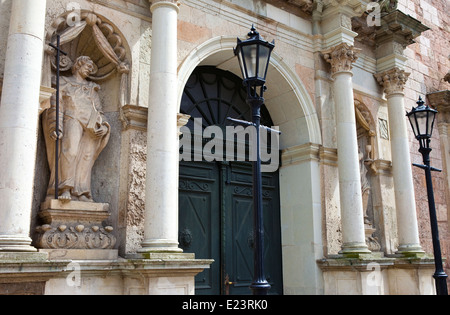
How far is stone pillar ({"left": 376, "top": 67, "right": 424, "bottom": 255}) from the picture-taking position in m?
10.2

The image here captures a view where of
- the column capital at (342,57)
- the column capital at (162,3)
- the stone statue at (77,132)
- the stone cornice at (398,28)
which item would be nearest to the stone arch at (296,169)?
the column capital at (342,57)

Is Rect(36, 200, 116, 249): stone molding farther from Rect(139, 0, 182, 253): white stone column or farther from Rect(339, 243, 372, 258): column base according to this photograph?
Rect(339, 243, 372, 258): column base

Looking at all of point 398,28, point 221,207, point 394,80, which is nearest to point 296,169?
point 221,207

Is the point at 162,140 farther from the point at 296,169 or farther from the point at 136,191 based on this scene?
the point at 296,169

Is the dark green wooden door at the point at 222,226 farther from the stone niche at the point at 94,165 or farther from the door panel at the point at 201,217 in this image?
the stone niche at the point at 94,165

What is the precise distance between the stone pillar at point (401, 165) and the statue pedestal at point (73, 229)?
248 inches

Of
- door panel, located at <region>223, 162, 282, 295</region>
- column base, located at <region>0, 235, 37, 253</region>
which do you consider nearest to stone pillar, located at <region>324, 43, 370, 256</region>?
door panel, located at <region>223, 162, 282, 295</region>

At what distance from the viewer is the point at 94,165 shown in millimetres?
7059

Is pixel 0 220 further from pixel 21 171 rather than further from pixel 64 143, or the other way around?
pixel 64 143

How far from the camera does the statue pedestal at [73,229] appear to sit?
6191 millimetres

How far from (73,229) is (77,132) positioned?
4.30 ft
